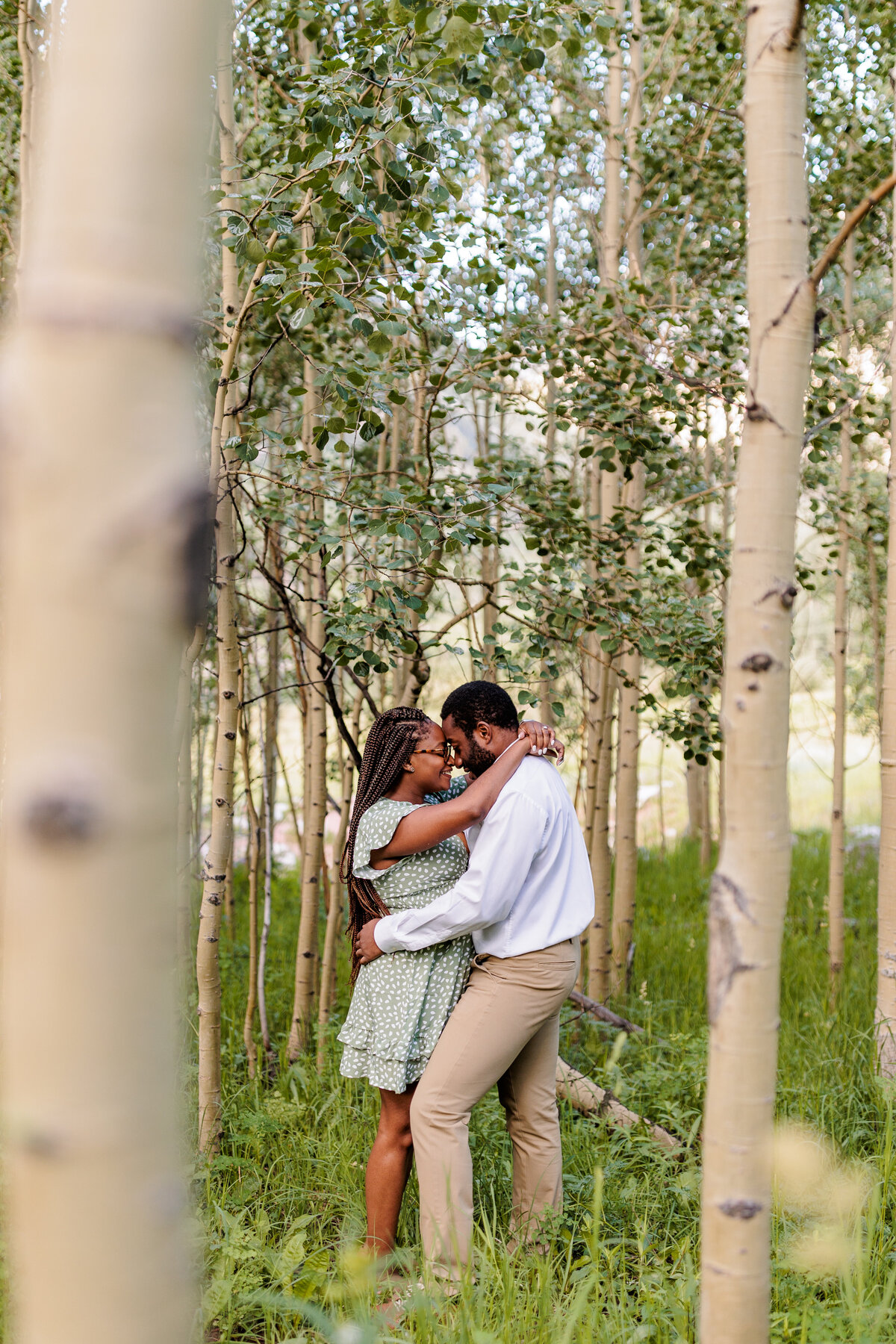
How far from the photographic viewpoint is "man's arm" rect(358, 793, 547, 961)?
2.91m

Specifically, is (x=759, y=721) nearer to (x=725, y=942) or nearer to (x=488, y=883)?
(x=725, y=942)

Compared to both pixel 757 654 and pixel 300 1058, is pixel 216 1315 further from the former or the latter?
pixel 757 654

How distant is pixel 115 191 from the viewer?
0.66 m

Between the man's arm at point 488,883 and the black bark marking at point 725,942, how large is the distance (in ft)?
5.21

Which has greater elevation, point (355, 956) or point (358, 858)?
point (358, 858)

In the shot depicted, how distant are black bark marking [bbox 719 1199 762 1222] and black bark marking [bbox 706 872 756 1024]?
234mm

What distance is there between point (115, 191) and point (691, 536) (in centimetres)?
377

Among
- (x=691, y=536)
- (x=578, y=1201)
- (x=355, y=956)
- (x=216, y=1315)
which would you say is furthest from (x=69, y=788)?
(x=691, y=536)

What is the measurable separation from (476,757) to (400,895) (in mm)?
491

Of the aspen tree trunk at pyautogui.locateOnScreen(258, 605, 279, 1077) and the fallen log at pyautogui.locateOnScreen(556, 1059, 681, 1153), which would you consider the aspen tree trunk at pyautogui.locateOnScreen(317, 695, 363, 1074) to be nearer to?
the aspen tree trunk at pyautogui.locateOnScreen(258, 605, 279, 1077)

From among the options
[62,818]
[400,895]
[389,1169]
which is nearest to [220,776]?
[400,895]

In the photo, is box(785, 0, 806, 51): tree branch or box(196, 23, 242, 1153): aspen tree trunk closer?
box(785, 0, 806, 51): tree branch

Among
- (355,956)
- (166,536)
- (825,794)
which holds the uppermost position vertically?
(166,536)

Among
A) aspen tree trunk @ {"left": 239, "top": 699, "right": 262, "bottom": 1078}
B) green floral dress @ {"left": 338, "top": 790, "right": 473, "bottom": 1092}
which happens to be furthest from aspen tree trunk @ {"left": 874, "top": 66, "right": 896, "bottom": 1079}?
aspen tree trunk @ {"left": 239, "top": 699, "right": 262, "bottom": 1078}
